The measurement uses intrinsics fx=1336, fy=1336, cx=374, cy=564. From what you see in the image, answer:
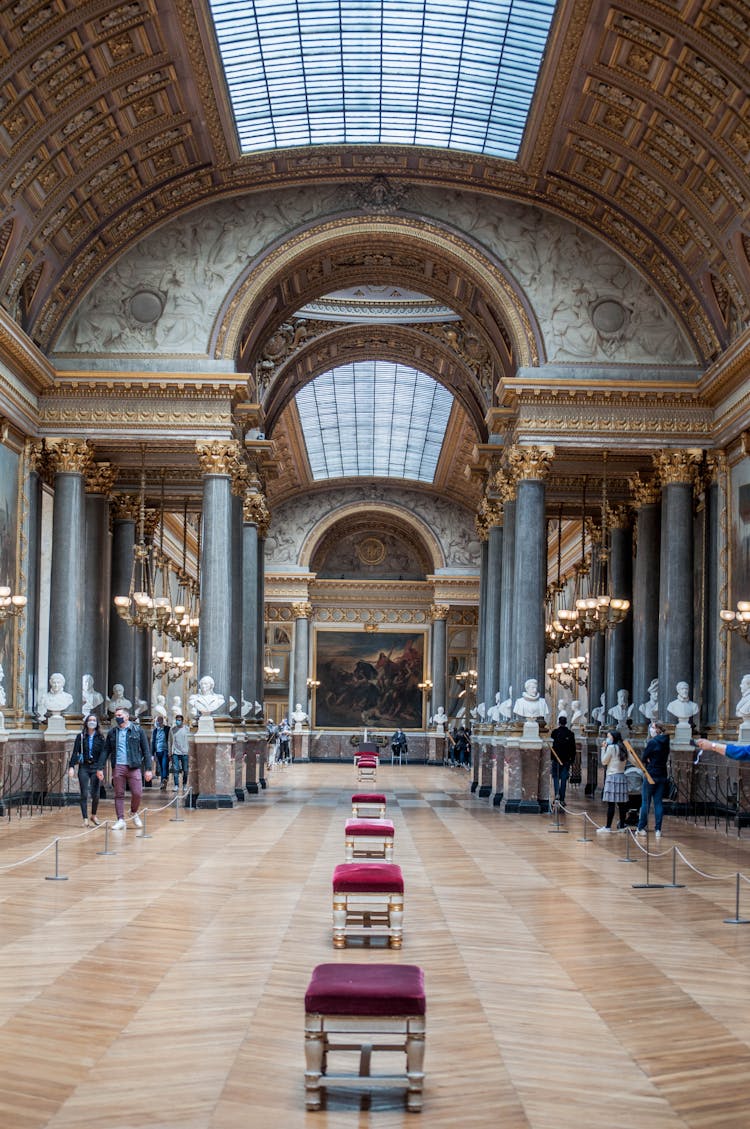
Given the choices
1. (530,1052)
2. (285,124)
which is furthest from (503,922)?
(285,124)

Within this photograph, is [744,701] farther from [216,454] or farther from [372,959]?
[372,959]

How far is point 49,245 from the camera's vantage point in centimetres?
2588

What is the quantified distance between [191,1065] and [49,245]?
70.7ft

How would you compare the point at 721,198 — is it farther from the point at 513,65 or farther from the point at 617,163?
the point at 513,65

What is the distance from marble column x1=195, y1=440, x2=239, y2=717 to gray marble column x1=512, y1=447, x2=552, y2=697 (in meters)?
5.99

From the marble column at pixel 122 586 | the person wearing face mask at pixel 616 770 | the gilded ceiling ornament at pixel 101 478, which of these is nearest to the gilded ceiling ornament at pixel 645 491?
the person wearing face mask at pixel 616 770

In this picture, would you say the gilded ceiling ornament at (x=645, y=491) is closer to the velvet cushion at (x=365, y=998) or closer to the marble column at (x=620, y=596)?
the marble column at (x=620, y=596)

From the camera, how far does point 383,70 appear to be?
2583cm

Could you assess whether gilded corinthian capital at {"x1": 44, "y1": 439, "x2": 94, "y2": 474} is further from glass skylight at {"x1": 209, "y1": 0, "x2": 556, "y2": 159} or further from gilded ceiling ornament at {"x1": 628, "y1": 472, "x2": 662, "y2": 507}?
gilded ceiling ornament at {"x1": 628, "y1": 472, "x2": 662, "y2": 507}

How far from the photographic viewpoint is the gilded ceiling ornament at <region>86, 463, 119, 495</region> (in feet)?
98.5

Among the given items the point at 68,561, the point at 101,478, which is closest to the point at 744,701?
the point at 68,561

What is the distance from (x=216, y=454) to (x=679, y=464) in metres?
9.54

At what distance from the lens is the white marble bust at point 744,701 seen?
77.1 ft

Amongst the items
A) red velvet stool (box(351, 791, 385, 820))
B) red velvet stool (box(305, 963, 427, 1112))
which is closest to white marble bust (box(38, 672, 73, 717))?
red velvet stool (box(351, 791, 385, 820))
